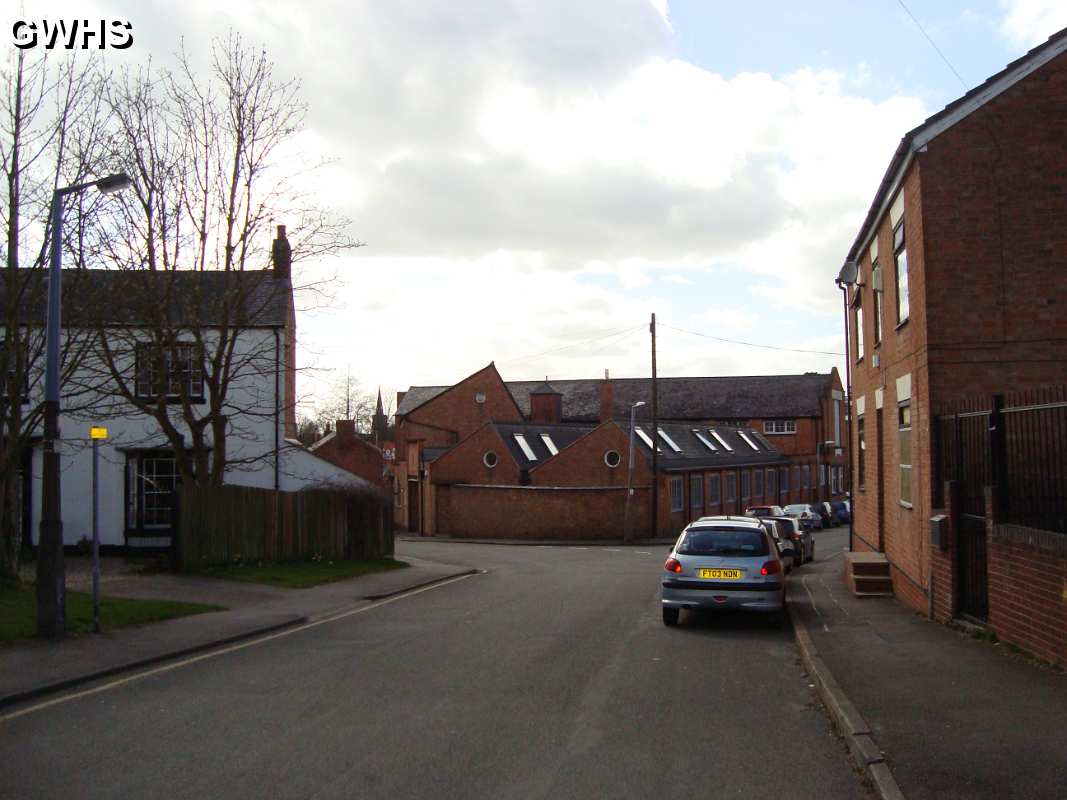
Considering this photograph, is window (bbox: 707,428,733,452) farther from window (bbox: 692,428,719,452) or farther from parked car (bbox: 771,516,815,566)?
parked car (bbox: 771,516,815,566)

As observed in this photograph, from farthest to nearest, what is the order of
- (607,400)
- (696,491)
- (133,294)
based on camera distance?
(607,400)
(696,491)
(133,294)

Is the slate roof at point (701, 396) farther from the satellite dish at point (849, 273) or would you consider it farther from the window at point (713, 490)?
the satellite dish at point (849, 273)

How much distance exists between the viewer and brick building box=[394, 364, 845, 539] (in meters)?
47.3

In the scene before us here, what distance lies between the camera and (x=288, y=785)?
Result: 624 cm

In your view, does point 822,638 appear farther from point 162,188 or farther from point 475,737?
point 162,188

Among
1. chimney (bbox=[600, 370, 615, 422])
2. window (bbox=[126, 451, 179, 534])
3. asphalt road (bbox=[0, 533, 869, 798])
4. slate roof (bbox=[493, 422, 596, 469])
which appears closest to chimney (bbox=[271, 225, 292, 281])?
window (bbox=[126, 451, 179, 534])

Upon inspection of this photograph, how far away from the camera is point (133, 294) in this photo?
69.7 feet

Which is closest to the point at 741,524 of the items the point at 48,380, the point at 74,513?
the point at 48,380

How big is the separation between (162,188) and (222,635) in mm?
11510

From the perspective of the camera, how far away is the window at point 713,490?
Result: 52.8m

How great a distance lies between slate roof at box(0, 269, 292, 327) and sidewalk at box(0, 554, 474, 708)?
197 inches

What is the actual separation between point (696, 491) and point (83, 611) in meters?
39.7

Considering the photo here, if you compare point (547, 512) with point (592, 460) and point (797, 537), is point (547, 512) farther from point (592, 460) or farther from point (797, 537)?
point (797, 537)

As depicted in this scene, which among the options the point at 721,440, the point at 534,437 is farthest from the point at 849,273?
the point at 721,440
